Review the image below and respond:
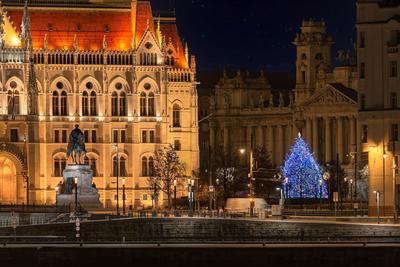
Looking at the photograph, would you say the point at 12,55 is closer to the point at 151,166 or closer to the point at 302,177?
the point at 151,166

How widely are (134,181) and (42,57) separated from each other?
593 inches

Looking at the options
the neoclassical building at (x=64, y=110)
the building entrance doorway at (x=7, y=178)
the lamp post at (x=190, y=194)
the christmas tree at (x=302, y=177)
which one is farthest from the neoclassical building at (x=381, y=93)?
the building entrance doorway at (x=7, y=178)

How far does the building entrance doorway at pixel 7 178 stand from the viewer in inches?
7549

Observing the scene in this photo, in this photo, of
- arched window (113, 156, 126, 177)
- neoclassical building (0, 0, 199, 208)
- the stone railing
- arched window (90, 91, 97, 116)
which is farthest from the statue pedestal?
arched window (90, 91, 97, 116)

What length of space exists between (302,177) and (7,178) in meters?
35.6

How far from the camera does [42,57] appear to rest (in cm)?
19688

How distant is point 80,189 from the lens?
554 feet

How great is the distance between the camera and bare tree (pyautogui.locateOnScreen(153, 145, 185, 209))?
19300 cm
